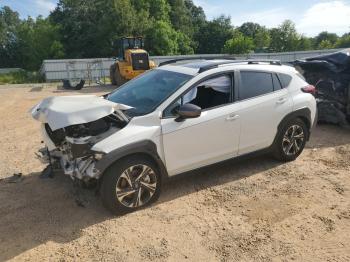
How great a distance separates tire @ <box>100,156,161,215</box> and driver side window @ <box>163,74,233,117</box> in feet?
2.53

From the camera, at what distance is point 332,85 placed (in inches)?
330

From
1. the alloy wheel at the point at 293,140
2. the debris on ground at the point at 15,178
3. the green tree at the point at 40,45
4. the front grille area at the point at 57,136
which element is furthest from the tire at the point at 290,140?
the green tree at the point at 40,45

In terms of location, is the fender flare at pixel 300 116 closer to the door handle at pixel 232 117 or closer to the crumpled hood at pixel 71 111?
the door handle at pixel 232 117

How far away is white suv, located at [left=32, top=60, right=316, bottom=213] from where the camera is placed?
4.25 m

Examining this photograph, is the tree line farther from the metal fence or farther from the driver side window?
the driver side window

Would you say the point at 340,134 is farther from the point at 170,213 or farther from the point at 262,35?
the point at 262,35

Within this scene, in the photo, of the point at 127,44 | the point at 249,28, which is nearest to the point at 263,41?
the point at 249,28

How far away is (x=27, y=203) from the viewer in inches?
192

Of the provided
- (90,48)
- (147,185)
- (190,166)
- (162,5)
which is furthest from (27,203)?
(162,5)

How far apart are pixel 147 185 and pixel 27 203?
1.66 metres

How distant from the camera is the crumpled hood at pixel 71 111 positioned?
4.08 metres

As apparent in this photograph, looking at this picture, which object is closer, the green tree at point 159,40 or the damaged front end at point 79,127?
the damaged front end at point 79,127

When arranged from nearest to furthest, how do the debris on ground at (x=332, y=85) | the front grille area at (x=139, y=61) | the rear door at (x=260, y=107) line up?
the rear door at (x=260, y=107)
the debris on ground at (x=332, y=85)
the front grille area at (x=139, y=61)

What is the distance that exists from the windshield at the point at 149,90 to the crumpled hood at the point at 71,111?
0.36 meters
